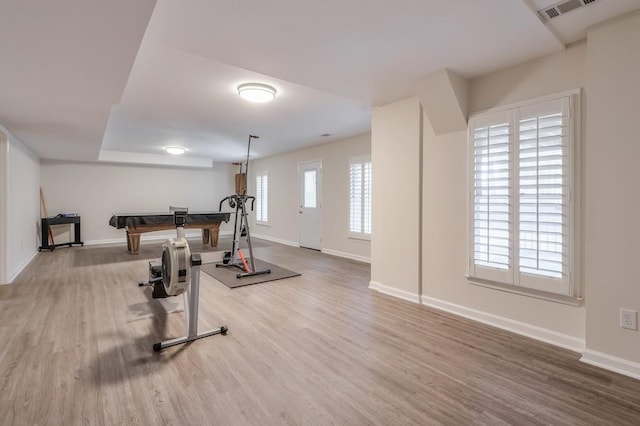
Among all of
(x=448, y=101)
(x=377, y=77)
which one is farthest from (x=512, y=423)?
(x=377, y=77)

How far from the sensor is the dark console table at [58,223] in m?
6.64

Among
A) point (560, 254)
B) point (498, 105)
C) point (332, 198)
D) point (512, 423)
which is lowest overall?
point (512, 423)

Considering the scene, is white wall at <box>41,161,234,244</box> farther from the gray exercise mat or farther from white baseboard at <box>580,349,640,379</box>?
white baseboard at <box>580,349,640,379</box>

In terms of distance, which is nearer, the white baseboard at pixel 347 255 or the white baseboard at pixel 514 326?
the white baseboard at pixel 514 326

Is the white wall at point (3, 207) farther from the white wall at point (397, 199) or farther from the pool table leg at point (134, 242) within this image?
the white wall at point (397, 199)

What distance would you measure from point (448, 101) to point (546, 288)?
5.82ft

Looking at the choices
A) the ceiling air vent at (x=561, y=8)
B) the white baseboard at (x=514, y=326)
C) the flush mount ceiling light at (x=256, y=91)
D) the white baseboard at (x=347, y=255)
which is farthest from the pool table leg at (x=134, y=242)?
the ceiling air vent at (x=561, y=8)

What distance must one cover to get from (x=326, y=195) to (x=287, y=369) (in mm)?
4862

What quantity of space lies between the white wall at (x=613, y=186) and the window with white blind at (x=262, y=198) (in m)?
7.50

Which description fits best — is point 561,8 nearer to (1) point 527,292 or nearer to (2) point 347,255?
(1) point 527,292

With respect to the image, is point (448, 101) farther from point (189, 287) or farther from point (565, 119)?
point (189, 287)

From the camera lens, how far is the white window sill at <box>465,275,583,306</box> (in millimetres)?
2357

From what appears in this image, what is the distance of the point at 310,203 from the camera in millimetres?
7250

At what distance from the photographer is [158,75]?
3.08 meters
